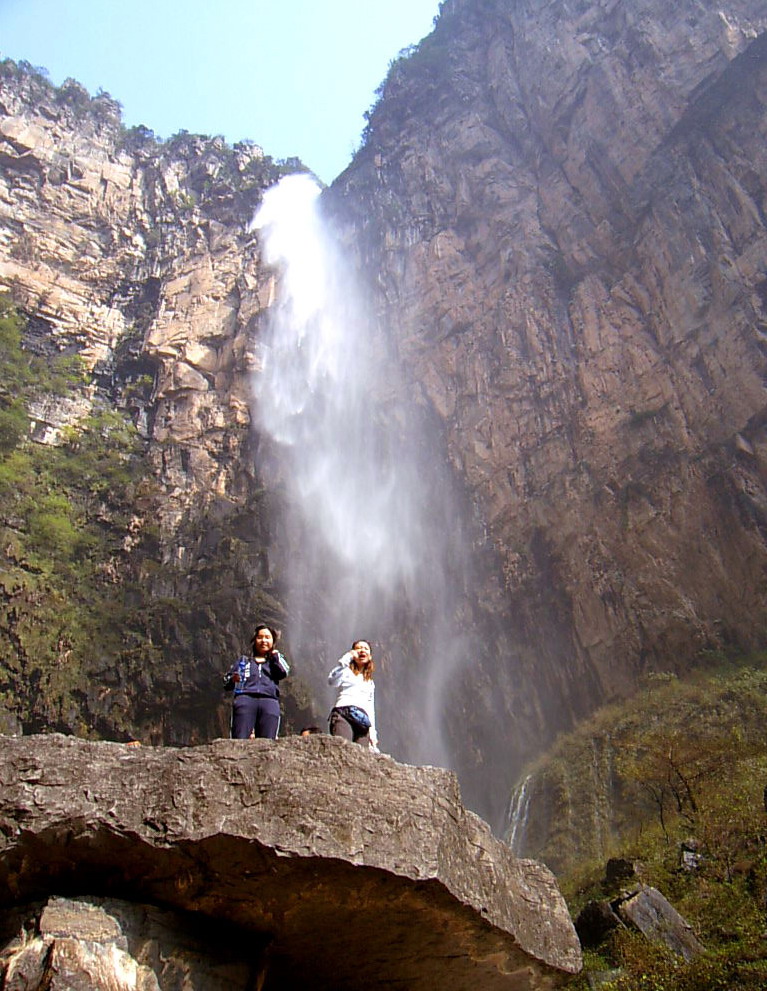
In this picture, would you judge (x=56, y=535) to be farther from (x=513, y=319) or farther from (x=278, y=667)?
(x=278, y=667)

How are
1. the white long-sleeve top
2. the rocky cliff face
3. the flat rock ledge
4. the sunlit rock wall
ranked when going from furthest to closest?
1. the rocky cliff face
2. the sunlit rock wall
3. the white long-sleeve top
4. the flat rock ledge

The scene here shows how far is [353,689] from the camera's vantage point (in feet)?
16.5

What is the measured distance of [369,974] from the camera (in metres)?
4.16

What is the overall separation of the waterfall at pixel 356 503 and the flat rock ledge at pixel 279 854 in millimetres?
16793

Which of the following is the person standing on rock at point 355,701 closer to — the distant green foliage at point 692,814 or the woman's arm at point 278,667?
the woman's arm at point 278,667

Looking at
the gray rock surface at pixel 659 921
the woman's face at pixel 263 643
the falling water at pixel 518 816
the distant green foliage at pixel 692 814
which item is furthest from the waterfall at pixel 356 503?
the woman's face at pixel 263 643

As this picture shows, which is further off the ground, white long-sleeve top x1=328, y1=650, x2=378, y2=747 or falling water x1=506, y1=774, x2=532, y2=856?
falling water x1=506, y1=774, x2=532, y2=856

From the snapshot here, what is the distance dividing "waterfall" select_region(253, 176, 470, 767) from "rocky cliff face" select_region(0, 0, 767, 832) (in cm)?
95

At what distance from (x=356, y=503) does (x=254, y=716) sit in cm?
2204

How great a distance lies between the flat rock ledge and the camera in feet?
11.6

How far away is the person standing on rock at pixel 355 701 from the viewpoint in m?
4.86

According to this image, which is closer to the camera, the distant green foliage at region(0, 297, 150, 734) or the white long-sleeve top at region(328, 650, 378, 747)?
the white long-sleeve top at region(328, 650, 378, 747)

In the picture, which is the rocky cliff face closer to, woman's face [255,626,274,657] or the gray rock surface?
the gray rock surface

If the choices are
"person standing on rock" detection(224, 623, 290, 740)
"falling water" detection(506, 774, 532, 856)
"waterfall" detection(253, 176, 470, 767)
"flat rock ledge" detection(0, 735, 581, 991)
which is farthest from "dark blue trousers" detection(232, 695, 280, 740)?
"waterfall" detection(253, 176, 470, 767)
